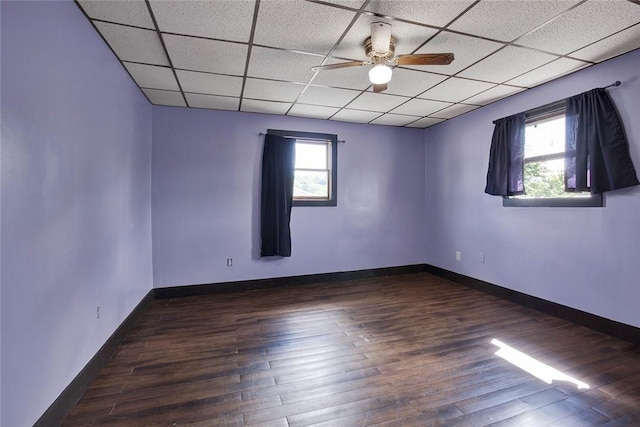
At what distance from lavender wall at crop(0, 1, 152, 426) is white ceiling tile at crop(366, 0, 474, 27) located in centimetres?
193

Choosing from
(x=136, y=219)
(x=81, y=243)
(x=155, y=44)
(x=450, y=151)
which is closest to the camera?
(x=81, y=243)

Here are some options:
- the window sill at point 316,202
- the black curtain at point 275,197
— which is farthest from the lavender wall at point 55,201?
the window sill at point 316,202

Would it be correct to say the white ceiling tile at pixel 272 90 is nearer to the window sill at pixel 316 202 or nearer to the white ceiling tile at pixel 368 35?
the white ceiling tile at pixel 368 35

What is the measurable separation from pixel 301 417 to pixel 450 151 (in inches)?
170

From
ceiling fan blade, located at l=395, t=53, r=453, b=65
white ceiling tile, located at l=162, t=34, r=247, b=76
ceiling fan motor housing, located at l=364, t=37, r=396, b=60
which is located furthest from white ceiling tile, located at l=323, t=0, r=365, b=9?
white ceiling tile, located at l=162, t=34, r=247, b=76

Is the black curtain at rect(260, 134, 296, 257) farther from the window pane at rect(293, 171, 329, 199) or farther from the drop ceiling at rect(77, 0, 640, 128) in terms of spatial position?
the drop ceiling at rect(77, 0, 640, 128)

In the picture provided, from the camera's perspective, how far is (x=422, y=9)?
1.97m

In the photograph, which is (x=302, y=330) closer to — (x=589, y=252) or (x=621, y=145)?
(x=589, y=252)

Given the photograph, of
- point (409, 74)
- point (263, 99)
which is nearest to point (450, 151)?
point (409, 74)

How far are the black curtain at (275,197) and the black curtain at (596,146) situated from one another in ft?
11.0

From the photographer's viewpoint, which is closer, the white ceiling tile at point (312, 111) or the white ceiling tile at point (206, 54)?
the white ceiling tile at point (206, 54)

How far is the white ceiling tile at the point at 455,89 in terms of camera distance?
10.5ft

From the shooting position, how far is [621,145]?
2.65 m

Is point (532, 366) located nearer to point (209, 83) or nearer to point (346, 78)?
point (346, 78)
